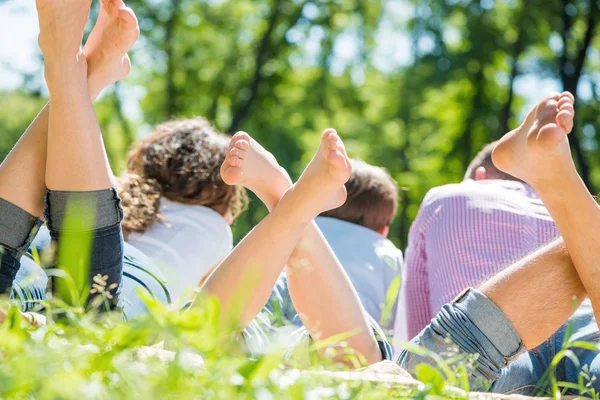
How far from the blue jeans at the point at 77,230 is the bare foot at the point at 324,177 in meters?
0.46

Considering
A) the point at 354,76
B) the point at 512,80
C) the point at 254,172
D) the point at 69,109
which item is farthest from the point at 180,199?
the point at 354,76

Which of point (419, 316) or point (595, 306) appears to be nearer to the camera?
point (595, 306)

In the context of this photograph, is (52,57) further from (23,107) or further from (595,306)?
(23,107)

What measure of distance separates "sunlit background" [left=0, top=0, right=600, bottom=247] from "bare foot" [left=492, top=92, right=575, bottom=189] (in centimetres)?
965

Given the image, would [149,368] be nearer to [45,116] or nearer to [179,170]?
[45,116]

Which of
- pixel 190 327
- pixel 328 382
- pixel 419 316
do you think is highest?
pixel 190 327

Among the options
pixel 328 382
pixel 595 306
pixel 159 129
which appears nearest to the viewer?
pixel 328 382

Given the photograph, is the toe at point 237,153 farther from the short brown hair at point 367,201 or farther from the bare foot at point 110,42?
the short brown hair at point 367,201

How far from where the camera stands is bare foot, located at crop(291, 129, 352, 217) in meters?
1.81

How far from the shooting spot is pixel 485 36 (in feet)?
40.5

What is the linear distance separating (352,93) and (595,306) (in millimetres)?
12136

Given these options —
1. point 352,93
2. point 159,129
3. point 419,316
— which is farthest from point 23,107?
point 419,316

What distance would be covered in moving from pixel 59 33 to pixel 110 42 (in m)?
0.25

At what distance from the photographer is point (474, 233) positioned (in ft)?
8.34
